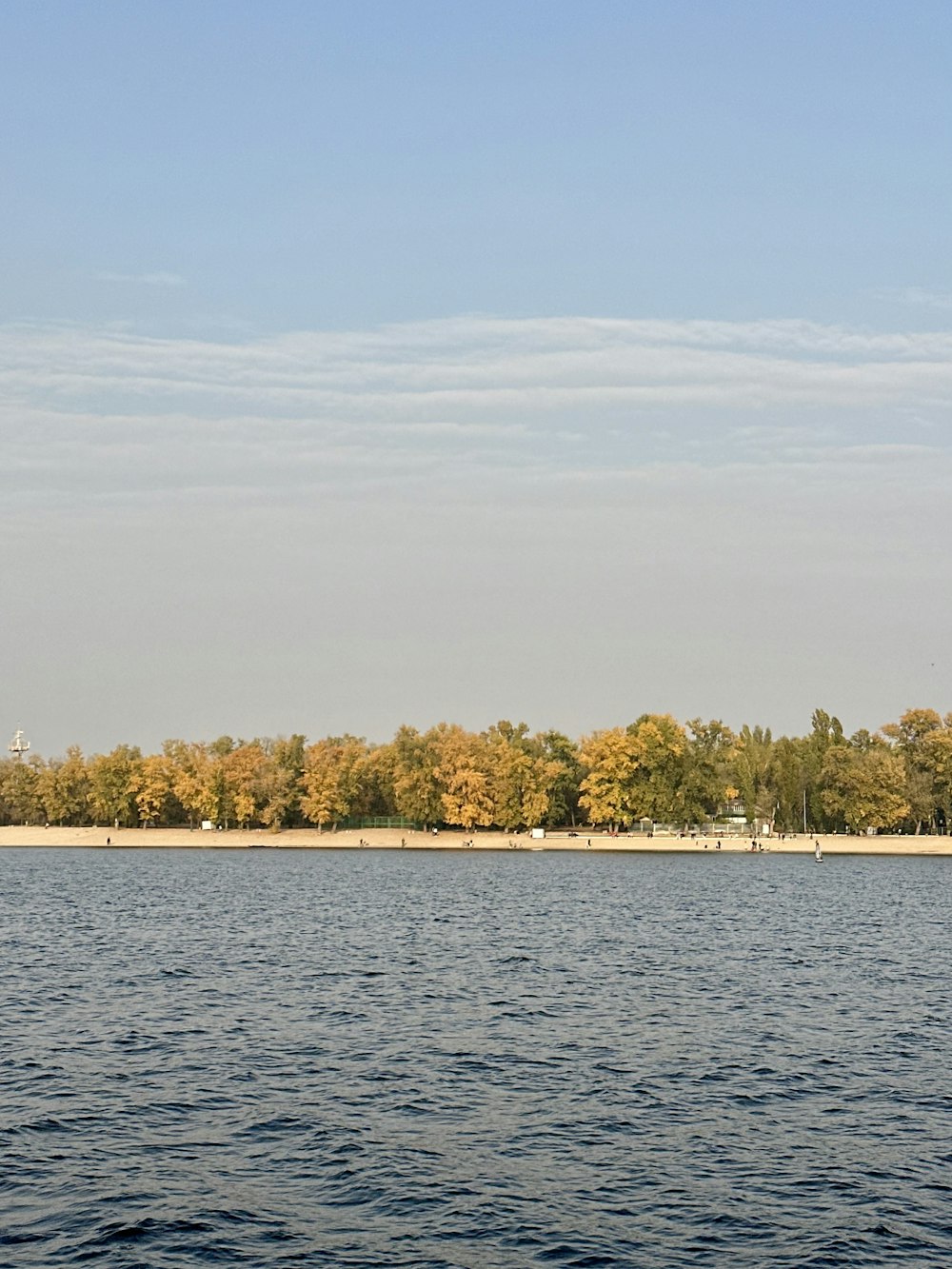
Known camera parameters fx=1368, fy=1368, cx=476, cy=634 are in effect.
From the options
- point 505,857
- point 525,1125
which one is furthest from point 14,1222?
point 505,857

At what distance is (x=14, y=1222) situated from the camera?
26938 millimetres

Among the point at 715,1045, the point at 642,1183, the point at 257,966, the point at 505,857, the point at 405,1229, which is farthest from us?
the point at 505,857

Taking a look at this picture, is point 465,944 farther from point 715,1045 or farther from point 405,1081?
point 405,1081

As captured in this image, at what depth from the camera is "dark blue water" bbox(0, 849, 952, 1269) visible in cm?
2664

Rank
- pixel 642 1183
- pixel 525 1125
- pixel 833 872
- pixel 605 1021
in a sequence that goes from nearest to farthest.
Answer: pixel 642 1183 < pixel 525 1125 < pixel 605 1021 < pixel 833 872

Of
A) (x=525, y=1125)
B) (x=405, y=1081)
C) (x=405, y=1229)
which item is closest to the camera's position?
(x=405, y=1229)

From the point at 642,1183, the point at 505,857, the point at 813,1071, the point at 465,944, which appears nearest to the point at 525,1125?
the point at 642,1183

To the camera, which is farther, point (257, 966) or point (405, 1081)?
point (257, 966)

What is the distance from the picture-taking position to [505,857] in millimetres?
196250

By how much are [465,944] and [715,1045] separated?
105ft

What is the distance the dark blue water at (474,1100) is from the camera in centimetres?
2664

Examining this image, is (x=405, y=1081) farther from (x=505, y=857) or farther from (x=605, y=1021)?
(x=505, y=857)

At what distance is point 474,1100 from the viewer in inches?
1469

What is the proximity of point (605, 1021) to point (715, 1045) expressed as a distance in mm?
5315
